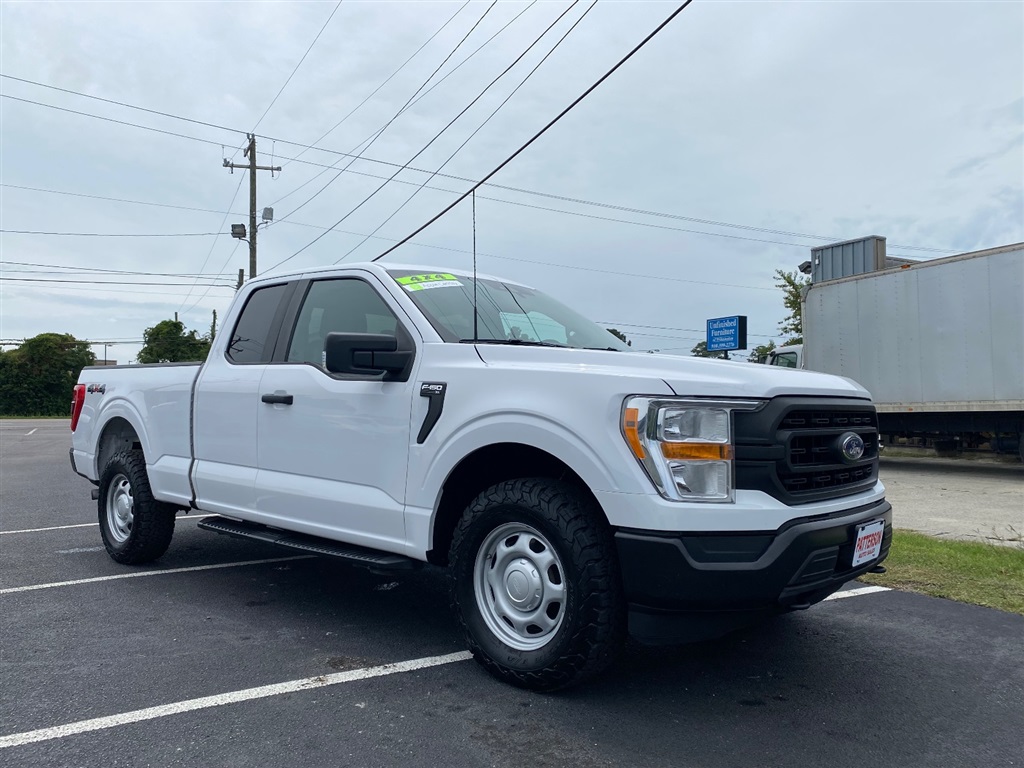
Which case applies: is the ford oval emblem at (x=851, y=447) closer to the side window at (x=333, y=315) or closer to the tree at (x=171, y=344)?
the side window at (x=333, y=315)

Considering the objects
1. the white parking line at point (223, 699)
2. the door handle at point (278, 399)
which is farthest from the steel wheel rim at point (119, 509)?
the white parking line at point (223, 699)

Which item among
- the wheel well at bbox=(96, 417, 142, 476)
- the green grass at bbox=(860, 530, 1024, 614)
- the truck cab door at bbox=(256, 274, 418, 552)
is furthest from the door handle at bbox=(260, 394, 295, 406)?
the green grass at bbox=(860, 530, 1024, 614)

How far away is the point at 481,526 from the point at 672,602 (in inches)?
36.1

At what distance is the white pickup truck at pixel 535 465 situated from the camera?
312 cm

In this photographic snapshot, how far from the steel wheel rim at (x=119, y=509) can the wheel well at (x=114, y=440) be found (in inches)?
9.8

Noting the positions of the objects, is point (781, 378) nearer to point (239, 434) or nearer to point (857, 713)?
point (857, 713)

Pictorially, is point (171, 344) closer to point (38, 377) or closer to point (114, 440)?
point (38, 377)

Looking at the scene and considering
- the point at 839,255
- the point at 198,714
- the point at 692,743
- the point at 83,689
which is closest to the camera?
the point at 692,743

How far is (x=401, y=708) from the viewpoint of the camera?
3377 mm

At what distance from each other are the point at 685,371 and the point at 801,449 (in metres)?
0.57

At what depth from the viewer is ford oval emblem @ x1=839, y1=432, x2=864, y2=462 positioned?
3.53 meters

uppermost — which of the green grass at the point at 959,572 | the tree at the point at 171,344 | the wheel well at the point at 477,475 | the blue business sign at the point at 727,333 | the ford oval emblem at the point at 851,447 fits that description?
the tree at the point at 171,344

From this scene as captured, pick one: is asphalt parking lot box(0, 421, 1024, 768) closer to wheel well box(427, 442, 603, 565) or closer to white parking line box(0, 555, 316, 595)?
white parking line box(0, 555, 316, 595)

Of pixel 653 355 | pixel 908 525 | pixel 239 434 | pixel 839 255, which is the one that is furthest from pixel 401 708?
pixel 839 255
